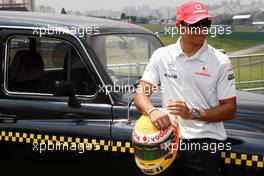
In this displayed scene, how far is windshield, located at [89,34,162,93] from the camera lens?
3.54m

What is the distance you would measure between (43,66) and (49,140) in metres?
0.73

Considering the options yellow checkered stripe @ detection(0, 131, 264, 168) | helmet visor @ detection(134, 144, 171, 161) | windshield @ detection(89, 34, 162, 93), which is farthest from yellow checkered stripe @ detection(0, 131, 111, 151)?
helmet visor @ detection(134, 144, 171, 161)

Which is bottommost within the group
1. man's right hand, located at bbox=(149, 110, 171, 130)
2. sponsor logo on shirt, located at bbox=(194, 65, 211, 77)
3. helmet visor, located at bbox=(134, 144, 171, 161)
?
helmet visor, located at bbox=(134, 144, 171, 161)

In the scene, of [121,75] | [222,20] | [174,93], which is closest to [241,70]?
[222,20]

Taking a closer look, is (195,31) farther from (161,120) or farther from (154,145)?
(154,145)

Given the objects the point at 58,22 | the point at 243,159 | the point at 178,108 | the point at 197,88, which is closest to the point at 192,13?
the point at 197,88

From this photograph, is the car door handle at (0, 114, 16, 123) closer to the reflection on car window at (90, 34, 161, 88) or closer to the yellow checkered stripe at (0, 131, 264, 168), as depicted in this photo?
the yellow checkered stripe at (0, 131, 264, 168)

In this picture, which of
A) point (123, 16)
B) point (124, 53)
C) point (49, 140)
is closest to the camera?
point (49, 140)

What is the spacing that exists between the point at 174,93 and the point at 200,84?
6.8 inches

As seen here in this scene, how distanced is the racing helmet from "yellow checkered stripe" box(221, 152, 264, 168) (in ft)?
1.55

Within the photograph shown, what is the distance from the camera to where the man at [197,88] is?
8.57 feet

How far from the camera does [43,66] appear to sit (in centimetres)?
382

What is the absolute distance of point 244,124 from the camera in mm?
3168

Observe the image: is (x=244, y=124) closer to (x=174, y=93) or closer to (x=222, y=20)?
(x=174, y=93)
